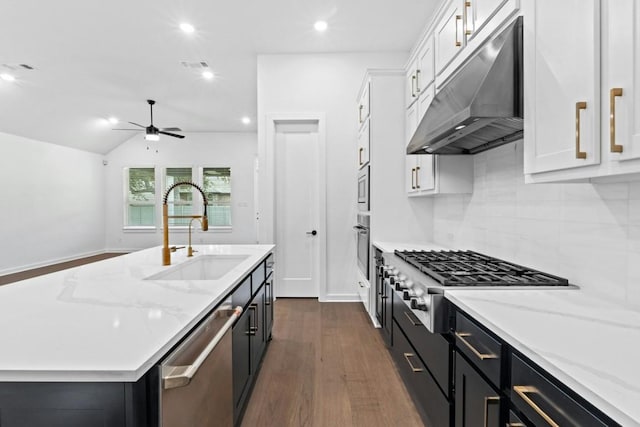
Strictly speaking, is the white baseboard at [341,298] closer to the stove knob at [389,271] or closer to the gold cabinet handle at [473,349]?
the stove knob at [389,271]

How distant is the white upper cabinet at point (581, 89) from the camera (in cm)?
89

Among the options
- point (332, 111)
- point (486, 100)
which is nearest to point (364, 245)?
point (332, 111)

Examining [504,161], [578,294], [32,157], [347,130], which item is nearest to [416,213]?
[504,161]

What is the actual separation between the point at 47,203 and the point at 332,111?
6.47 meters

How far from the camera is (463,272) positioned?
5.34 ft

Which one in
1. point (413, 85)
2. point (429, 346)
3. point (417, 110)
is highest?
point (413, 85)

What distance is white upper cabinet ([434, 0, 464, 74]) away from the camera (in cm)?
202

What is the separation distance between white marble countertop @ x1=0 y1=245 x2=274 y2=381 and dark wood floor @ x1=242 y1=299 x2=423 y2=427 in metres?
1.00

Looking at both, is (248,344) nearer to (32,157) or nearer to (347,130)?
(347,130)

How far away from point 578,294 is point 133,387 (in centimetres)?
163

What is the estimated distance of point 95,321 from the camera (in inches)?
36.8

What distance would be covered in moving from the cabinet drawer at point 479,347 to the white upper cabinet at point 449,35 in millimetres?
1698

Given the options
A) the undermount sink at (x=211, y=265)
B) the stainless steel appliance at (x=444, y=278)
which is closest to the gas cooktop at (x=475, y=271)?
the stainless steel appliance at (x=444, y=278)

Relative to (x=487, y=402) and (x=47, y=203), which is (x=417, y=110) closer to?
(x=487, y=402)
